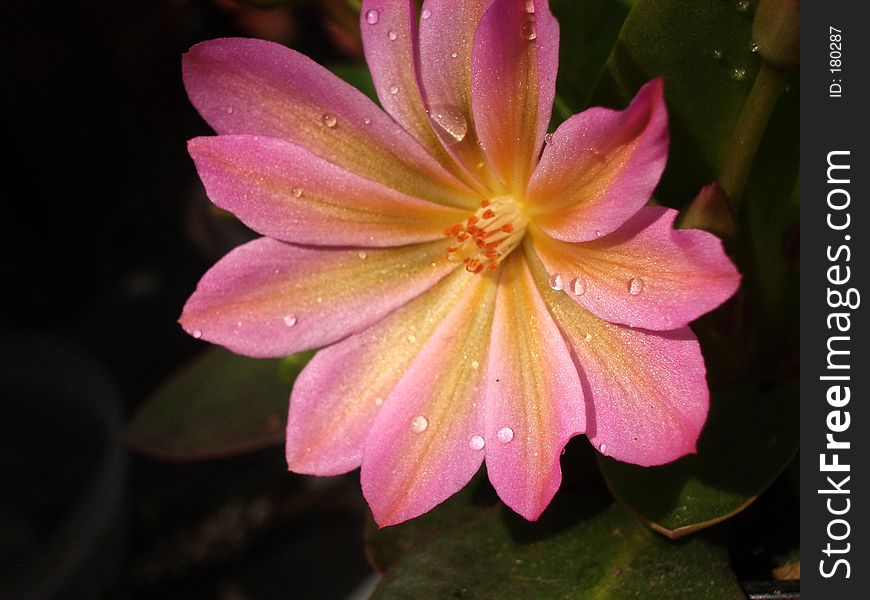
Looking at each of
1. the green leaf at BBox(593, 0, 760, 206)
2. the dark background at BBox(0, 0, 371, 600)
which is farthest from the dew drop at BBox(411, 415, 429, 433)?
the dark background at BBox(0, 0, 371, 600)

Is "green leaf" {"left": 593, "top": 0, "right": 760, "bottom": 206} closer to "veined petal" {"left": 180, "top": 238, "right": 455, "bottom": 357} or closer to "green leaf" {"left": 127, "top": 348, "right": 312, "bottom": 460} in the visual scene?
"veined petal" {"left": 180, "top": 238, "right": 455, "bottom": 357}

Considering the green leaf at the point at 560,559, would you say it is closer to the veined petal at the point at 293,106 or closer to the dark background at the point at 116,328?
the veined petal at the point at 293,106

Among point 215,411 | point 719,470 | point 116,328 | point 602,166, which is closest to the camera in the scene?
point 602,166

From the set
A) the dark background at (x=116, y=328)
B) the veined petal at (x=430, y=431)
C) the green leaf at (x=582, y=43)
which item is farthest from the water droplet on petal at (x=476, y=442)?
the dark background at (x=116, y=328)

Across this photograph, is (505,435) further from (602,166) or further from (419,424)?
(602,166)

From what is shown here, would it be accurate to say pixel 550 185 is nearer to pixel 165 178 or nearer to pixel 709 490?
pixel 709 490

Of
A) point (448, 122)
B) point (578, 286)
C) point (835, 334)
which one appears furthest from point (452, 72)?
point (835, 334)
